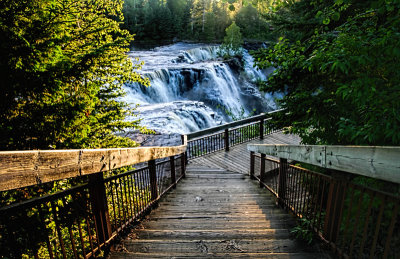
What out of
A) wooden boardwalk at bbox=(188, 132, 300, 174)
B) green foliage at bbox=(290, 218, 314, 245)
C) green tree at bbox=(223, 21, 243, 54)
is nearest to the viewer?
green foliage at bbox=(290, 218, 314, 245)

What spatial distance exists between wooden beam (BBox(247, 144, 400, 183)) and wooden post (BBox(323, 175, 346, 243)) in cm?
23

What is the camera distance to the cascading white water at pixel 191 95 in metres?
13.7

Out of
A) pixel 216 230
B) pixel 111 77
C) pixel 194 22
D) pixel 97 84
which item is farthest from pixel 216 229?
pixel 194 22

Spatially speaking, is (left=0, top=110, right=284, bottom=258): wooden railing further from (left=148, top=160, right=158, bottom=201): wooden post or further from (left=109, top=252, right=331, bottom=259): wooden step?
(left=109, top=252, right=331, bottom=259): wooden step

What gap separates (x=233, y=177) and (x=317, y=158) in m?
4.49

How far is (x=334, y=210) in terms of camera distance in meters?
2.18

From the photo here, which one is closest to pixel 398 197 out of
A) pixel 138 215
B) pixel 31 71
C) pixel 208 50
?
pixel 138 215

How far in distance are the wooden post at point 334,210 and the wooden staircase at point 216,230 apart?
0.21 meters

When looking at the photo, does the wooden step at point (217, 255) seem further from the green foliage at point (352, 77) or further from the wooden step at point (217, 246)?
the green foliage at point (352, 77)

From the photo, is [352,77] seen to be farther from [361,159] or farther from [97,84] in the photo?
[97,84]

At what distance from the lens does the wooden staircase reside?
2.36m

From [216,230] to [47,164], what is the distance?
222 cm

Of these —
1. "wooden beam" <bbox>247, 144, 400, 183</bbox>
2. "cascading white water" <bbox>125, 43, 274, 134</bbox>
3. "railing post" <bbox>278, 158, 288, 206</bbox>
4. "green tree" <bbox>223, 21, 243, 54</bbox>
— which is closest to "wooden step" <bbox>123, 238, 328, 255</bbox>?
"wooden beam" <bbox>247, 144, 400, 183</bbox>

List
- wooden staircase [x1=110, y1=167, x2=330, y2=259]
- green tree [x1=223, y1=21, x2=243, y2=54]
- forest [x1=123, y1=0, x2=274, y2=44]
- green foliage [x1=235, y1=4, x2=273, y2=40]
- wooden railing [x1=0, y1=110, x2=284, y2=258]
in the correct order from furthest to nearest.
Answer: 1. green foliage [x1=235, y1=4, x2=273, y2=40]
2. forest [x1=123, y1=0, x2=274, y2=44]
3. green tree [x1=223, y1=21, x2=243, y2=54]
4. wooden staircase [x1=110, y1=167, x2=330, y2=259]
5. wooden railing [x1=0, y1=110, x2=284, y2=258]
